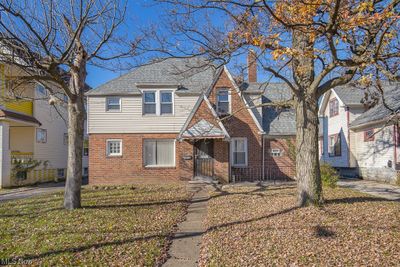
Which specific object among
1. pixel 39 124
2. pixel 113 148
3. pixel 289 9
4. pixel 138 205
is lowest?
pixel 138 205

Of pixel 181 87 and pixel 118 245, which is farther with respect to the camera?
pixel 181 87

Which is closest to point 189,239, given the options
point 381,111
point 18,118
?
point 18,118

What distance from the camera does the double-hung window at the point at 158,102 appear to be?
64.4ft

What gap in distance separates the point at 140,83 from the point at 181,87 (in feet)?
7.77

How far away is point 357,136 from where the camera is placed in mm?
22594

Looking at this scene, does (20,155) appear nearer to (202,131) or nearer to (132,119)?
(132,119)

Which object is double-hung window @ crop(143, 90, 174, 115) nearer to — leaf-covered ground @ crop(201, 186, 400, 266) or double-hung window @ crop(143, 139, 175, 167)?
double-hung window @ crop(143, 139, 175, 167)

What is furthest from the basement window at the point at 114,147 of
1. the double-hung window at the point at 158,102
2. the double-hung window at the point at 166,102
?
the double-hung window at the point at 166,102

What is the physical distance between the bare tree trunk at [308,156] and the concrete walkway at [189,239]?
2.98m

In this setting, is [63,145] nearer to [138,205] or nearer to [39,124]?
[39,124]

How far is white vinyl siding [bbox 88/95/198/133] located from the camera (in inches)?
771

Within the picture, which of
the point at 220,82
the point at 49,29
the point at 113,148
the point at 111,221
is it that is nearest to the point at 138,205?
the point at 111,221

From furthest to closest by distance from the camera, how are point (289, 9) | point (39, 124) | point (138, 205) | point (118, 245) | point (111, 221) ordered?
point (39, 124) < point (138, 205) < point (111, 221) < point (289, 9) < point (118, 245)

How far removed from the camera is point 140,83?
19438mm
